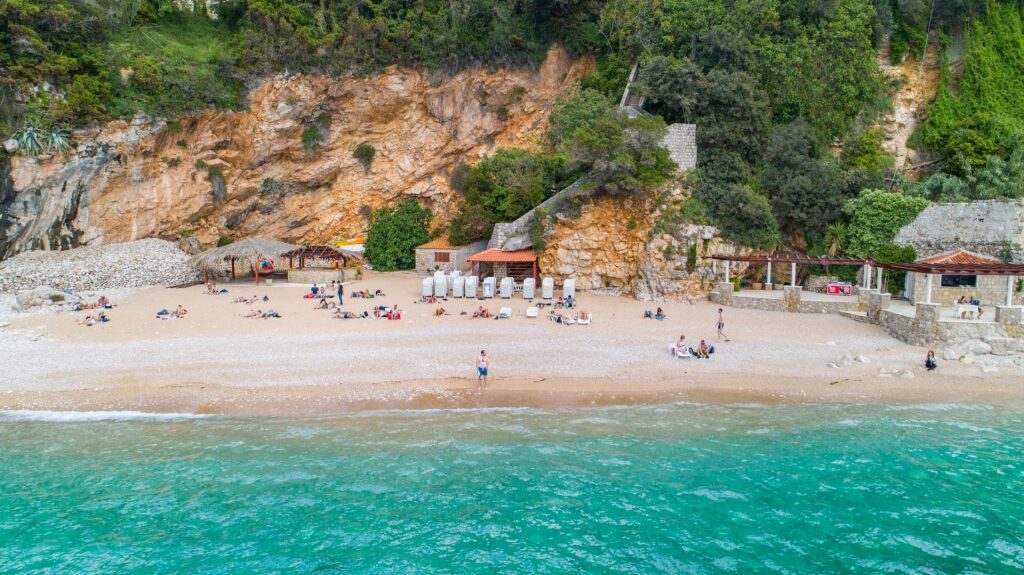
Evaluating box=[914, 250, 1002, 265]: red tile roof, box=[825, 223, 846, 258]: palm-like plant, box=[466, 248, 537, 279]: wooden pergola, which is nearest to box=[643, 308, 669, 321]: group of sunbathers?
A: box=[466, 248, 537, 279]: wooden pergola

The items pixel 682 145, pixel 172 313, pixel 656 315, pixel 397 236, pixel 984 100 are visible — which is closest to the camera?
pixel 656 315

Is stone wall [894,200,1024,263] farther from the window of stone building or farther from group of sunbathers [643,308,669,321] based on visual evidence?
group of sunbathers [643,308,669,321]

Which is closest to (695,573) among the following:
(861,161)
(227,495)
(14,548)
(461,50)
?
(227,495)

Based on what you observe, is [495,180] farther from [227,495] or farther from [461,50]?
[227,495]

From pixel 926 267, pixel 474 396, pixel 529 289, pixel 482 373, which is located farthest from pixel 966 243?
pixel 474 396

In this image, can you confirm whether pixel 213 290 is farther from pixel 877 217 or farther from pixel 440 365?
pixel 877 217
